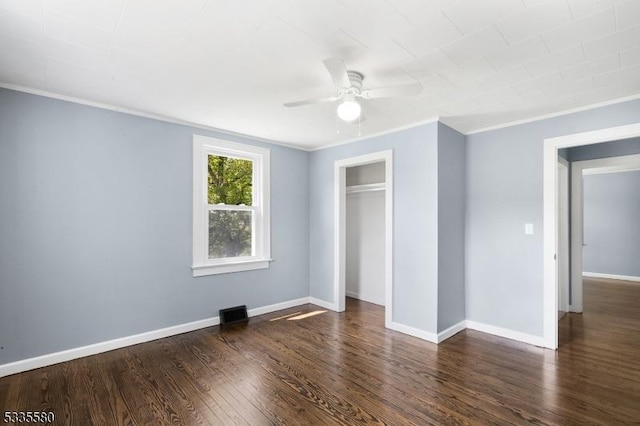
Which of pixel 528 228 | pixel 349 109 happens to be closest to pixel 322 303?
pixel 528 228

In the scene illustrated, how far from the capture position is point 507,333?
3.56 m

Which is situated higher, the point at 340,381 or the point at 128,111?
the point at 128,111

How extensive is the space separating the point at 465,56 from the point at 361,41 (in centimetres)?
78

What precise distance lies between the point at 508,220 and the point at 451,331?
145 cm

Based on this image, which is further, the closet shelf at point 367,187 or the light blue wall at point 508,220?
the closet shelf at point 367,187

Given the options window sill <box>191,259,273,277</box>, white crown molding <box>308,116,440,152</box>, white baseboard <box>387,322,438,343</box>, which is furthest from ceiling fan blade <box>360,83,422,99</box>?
window sill <box>191,259,273,277</box>

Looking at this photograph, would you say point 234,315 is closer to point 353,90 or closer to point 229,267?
point 229,267

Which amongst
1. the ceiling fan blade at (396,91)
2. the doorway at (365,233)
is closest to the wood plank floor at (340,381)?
the doorway at (365,233)

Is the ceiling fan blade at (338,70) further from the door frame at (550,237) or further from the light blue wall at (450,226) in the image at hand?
the door frame at (550,237)

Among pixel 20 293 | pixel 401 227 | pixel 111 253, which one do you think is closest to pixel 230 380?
pixel 111 253

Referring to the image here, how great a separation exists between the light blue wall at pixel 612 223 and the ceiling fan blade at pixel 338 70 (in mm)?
8041

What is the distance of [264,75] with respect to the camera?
246 cm

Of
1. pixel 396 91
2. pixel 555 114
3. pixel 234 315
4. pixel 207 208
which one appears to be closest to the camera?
pixel 396 91

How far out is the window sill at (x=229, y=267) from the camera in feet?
12.5
